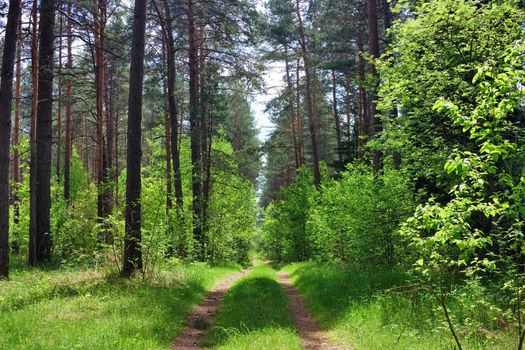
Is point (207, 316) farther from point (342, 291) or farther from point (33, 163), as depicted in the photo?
point (33, 163)

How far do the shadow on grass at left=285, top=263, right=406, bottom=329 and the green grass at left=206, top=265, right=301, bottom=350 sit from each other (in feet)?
2.92

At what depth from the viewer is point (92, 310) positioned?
7711mm

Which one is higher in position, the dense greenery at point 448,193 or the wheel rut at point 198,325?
the dense greenery at point 448,193

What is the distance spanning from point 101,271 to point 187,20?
45.7 feet

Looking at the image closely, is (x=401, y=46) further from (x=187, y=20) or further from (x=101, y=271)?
(x=187, y=20)

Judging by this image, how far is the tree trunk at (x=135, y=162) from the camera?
1086 cm

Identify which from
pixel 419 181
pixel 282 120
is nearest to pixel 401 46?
pixel 419 181

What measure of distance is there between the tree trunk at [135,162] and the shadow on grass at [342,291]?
5010 millimetres

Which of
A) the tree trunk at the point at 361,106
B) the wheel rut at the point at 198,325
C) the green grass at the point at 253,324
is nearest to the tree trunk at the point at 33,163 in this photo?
the wheel rut at the point at 198,325

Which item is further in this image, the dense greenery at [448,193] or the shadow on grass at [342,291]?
the shadow on grass at [342,291]

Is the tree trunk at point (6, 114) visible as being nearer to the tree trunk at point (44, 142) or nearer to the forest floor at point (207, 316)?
the forest floor at point (207, 316)

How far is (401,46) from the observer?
8.80 metres

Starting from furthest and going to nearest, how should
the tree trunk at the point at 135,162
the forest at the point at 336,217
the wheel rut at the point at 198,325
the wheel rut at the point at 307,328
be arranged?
the tree trunk at the point at 135,162, the wheel rut at the point at 307,328, the wheel rut at the point at 198,325, the forest at the point at 336,217

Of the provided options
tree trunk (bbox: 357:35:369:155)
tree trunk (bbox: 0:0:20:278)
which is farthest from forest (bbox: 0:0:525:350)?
tree trunk (bbox: 357:35:369:155)
